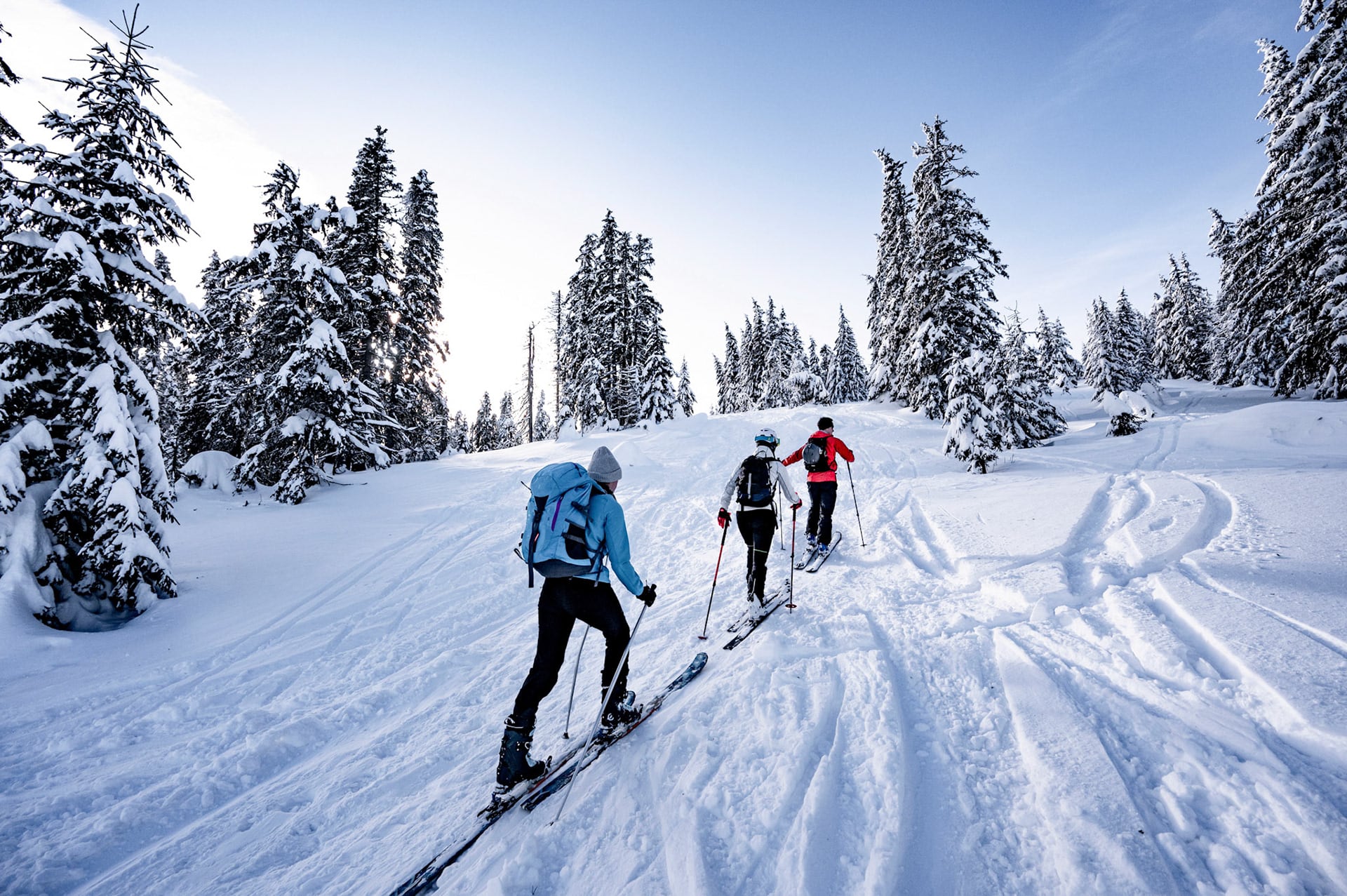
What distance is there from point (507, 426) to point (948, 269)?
61.1 metres

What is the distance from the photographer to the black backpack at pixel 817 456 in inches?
348

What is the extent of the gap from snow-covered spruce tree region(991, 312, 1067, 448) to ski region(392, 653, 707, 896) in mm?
16304

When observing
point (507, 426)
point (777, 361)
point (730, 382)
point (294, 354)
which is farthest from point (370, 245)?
point (507, 426)

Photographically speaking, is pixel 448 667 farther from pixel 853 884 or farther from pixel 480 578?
pixel 853 884

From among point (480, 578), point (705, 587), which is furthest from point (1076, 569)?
point (480, 578)

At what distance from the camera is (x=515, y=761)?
12.2 ft

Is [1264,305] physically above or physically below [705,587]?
above

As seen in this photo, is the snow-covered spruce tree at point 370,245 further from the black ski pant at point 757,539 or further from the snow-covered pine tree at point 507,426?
the snow-covered pine tree at point 507,426

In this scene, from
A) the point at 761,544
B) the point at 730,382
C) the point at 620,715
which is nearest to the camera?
the point at 620,715

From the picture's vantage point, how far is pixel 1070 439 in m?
→ 20.7

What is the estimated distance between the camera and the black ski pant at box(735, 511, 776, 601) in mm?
6582

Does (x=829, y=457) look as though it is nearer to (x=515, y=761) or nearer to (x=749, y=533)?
(x=749, y=533)

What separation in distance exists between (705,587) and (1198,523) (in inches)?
297

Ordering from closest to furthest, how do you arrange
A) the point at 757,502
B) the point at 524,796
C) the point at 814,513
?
the point at 524,796, the point at 757,502, the point at 814,513
